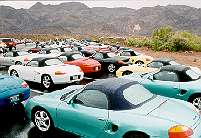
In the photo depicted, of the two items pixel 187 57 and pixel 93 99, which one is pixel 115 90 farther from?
pixel 187 57

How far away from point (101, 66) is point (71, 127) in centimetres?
1140

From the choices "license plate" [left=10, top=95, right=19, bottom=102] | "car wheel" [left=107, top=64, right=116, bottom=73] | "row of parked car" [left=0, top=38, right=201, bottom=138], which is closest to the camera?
"row of parked car" [left=0, top=38, right=201, bottom=138]

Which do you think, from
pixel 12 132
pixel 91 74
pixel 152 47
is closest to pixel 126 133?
pixel 12 132

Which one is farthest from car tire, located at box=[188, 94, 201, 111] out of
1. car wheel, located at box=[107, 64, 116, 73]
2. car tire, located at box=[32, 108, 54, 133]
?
car wheel, located at box=[107, 64, 116, 73]

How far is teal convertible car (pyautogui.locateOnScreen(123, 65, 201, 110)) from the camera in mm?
9539

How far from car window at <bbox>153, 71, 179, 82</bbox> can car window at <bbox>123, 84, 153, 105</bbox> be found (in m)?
3.13

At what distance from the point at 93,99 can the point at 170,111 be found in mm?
1567

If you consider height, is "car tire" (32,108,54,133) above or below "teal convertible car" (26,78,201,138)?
below

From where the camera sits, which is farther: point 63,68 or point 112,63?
point 112,63

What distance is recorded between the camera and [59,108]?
24.0 feet

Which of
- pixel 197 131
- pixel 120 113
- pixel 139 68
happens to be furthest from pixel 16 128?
pixel 139 68

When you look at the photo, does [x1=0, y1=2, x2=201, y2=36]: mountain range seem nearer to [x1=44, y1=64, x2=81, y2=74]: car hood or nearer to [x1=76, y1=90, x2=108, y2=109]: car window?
[x1=44, y1=64, x2=81, y2=74]: car hood

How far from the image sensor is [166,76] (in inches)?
400

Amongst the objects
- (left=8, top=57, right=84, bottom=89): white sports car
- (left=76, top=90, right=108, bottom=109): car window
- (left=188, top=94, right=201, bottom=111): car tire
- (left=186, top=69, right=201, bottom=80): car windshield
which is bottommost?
(left=8, top=57, right=84, bottom=89): white sports car
